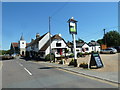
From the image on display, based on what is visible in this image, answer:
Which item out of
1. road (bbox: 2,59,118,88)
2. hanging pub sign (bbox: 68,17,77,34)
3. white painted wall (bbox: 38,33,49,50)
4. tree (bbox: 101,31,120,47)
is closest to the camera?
road (bbox: 2,59,118,88)

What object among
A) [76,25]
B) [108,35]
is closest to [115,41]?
[108,35]

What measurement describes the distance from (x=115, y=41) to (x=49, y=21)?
49604 mm

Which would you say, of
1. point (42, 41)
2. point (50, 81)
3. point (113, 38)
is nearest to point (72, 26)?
point (50, 81)

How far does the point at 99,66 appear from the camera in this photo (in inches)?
550

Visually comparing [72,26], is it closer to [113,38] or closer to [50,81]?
[50,81]

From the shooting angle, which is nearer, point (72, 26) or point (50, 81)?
point (50, 81)

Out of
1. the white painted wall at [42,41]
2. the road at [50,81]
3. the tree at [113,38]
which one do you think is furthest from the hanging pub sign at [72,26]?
the tree at [113,38]

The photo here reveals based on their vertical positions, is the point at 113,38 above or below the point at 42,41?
above

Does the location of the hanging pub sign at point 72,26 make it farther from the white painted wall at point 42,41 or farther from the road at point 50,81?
the white painted wall at point 42,41

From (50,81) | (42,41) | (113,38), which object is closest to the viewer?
(50,81)

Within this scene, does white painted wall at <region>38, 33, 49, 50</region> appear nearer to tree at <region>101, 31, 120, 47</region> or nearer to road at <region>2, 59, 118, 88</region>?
road at <region>2, 59, 118, 88</region>

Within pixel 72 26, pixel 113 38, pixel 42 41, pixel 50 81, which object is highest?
pixel 113 38

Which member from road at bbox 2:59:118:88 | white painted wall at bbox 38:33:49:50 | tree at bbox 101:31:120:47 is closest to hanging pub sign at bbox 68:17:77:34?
road at bbox 2:59:118:88

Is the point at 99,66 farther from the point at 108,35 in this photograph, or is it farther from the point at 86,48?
the point at 108,35
